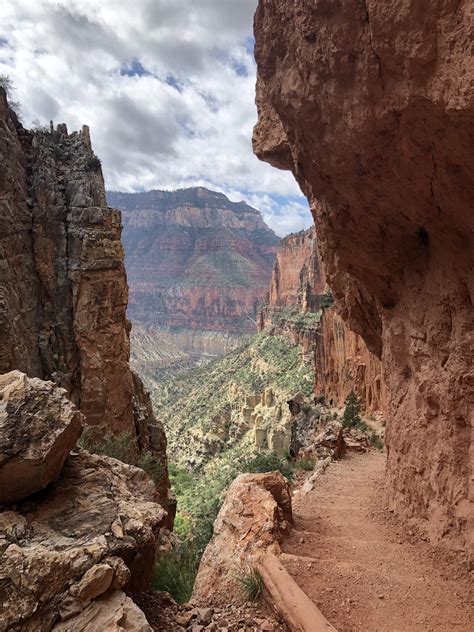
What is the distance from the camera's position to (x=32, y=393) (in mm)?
4258

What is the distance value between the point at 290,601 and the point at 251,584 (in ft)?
2.00

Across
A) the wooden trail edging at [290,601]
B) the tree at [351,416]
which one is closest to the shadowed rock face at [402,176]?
the wooden trail edging at [290,601]

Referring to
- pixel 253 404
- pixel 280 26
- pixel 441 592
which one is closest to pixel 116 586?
pixel 441 592

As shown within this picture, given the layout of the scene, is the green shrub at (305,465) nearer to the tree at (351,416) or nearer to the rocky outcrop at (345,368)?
the tree at (351,416)

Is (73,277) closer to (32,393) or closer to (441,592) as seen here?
(32,393)

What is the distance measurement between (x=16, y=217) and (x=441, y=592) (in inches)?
667

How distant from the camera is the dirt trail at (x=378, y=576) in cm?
490

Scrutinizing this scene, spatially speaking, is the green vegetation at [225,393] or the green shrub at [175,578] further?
the green vegetation at [225,393]

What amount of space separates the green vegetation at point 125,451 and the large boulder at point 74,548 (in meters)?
9.07

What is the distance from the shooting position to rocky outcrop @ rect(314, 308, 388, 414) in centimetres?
2430

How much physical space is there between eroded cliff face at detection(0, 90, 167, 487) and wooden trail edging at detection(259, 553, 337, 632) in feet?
41.9

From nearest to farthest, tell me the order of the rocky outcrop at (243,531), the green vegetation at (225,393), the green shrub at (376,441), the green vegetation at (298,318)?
the rocky outcrop at (243,531) → the green shrub at (376,441) → the green vegetation at (225,393) → the green vegetation at (298,318)

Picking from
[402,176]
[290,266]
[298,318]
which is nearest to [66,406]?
[402,176]

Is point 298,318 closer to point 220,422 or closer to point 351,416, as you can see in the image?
point 220,422
